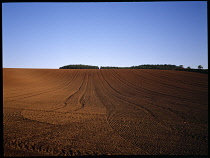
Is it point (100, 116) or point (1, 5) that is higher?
point (1, 5)

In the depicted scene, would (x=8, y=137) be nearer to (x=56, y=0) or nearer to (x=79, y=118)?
(x=79, y=118)

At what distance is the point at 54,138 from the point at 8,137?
1266 millimetres

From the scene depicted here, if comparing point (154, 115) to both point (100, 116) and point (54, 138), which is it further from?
point (54, 138)

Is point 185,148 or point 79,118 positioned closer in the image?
point 185,148

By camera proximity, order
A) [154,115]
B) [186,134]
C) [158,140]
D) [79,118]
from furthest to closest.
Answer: [154,115] → [79,118] → [186,134] → [158,140]

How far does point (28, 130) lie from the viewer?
17.3ft

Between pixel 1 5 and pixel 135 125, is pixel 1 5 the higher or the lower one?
the higher one

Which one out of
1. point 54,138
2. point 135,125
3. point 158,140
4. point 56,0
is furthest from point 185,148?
point 56,0

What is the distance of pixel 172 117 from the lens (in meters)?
→ 6.91

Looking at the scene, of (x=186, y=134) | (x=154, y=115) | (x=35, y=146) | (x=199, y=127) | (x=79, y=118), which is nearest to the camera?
(x=35, y=146)

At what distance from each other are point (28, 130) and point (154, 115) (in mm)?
4804

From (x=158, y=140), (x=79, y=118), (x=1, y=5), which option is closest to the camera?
(x=1, y=5)

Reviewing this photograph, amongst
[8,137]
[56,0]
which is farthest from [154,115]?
[56,0]

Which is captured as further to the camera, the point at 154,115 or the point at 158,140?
the point at 154,115
